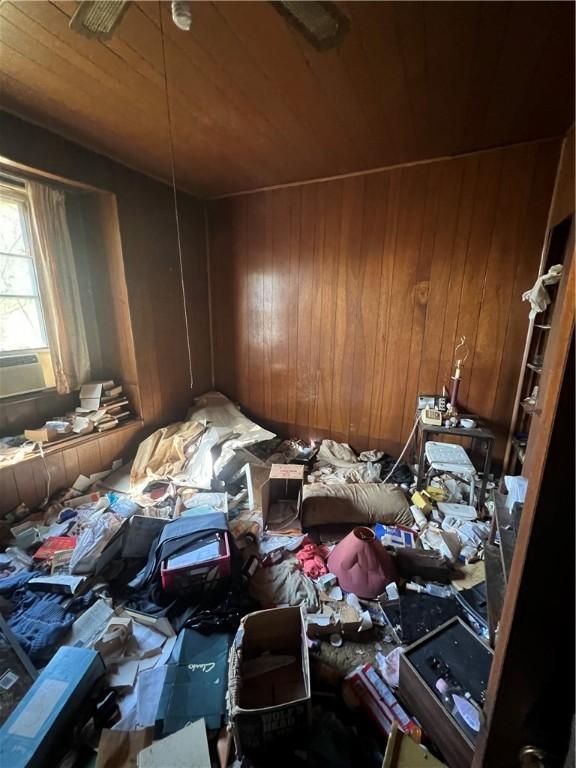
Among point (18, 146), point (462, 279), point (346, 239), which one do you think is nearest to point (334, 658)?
point (462, 279)

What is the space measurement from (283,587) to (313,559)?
23 centimetres

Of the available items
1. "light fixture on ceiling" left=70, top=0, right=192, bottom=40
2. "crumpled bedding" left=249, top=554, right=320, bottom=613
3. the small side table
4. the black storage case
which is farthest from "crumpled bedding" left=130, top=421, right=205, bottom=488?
"light fixture on ceiling" left=70, top=0, right=192, bottom=40

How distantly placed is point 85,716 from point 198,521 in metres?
0.77

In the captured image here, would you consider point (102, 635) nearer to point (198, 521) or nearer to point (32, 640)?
point (32, 640)

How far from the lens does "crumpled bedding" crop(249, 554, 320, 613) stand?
151cm

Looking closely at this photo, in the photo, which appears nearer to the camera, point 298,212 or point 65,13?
point 65,13

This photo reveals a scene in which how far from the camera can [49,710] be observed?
3.25 ft

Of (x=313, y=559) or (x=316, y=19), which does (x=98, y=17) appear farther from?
(x=313, y=559)

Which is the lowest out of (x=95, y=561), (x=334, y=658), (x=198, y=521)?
(x=334, y=658)

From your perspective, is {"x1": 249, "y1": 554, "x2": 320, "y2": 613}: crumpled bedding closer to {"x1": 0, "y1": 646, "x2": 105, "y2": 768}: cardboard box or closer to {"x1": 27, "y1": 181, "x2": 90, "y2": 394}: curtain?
{"x1": 0, "y1": 646, "x2": 105, "y2": 768}: cardboard box

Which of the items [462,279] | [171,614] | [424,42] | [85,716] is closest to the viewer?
[85,716]

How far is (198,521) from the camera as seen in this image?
5.65 feet

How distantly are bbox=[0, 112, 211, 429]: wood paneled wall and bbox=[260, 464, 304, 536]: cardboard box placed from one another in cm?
131

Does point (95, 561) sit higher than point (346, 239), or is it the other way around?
point (346, 239)
